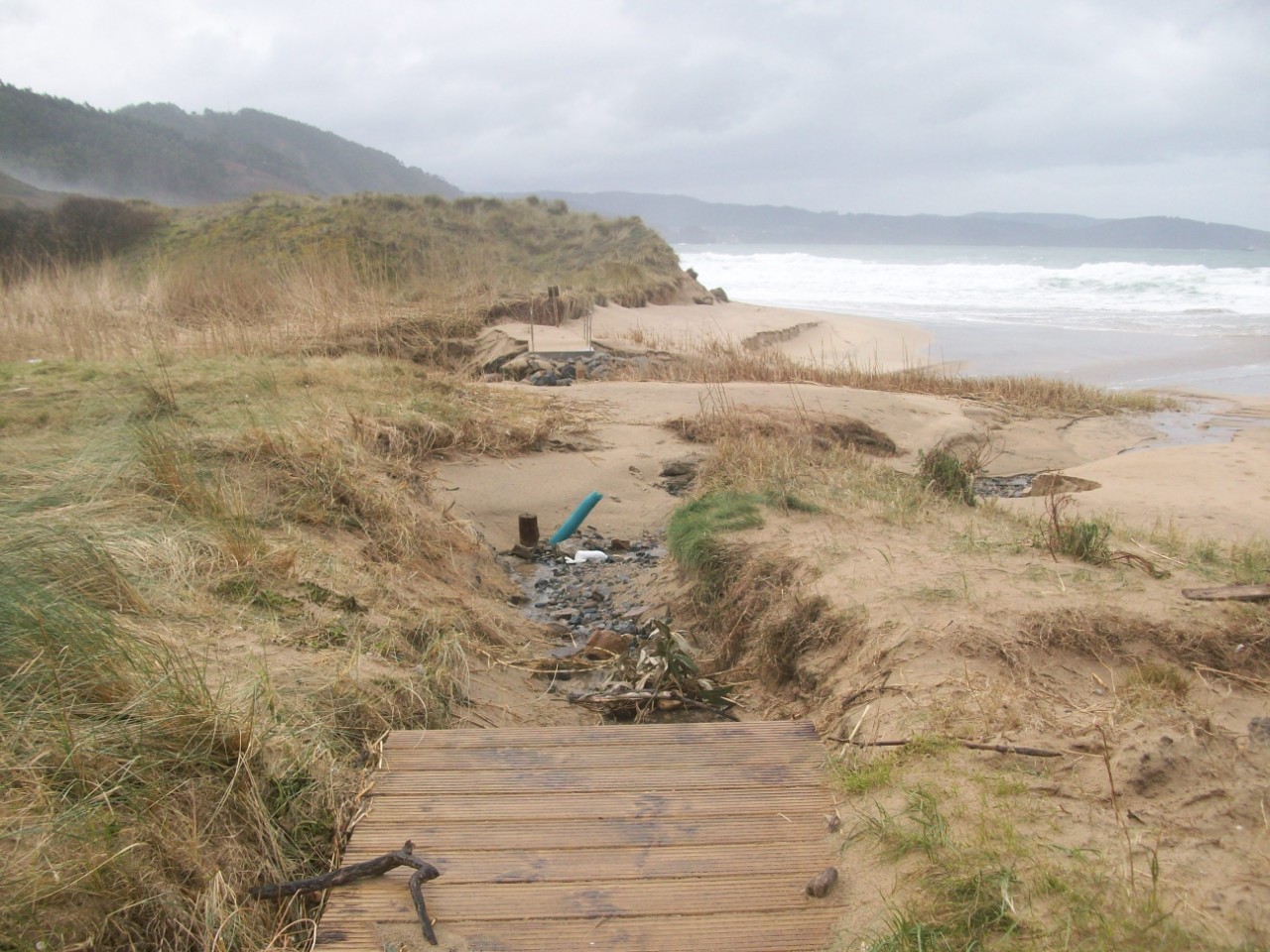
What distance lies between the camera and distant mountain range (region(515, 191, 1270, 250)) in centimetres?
8788

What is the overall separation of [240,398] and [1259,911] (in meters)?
6.10

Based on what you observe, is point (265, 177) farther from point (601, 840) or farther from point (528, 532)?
point (601, 840)

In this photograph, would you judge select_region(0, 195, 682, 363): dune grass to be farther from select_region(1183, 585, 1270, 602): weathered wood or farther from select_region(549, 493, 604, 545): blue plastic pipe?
select_region(1183, 585, 1270, 602): weathered wood

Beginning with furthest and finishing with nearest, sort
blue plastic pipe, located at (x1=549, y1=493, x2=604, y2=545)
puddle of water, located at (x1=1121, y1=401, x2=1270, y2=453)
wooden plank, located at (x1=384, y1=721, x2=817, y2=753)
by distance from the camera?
puddle of water, located at (x1=1121, y1=401, x2=1270, y2=453) → blue plastic pipe, located at (x1=549, y1=493, x2=604, y2=545) → wooden plank, located at (x1=384, y1=721, x2=817, y2=753)

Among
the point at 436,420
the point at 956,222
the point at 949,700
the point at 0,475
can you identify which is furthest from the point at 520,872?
the point at 956,222

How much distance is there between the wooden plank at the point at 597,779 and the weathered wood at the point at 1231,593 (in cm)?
194

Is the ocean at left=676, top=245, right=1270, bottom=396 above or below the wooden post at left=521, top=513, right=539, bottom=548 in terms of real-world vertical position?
above

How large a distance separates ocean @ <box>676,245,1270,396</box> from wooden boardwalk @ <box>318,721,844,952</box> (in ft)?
45.7

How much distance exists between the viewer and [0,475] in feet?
14.3

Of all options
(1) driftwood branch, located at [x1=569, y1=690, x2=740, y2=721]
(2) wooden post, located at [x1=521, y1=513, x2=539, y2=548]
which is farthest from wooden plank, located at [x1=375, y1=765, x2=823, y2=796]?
(2) wooden post, located at [x1=521, y1=513, x2=539, y2=548]

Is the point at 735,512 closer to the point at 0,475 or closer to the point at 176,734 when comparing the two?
the point at 176,734

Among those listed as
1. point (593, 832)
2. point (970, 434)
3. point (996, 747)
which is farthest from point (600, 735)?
point (970, 434)

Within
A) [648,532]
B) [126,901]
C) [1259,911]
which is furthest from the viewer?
[648,532]

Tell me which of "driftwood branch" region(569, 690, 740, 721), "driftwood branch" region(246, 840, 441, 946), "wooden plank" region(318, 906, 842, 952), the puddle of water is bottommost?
"driftwood branch" region(569, 690, 740, 721)
